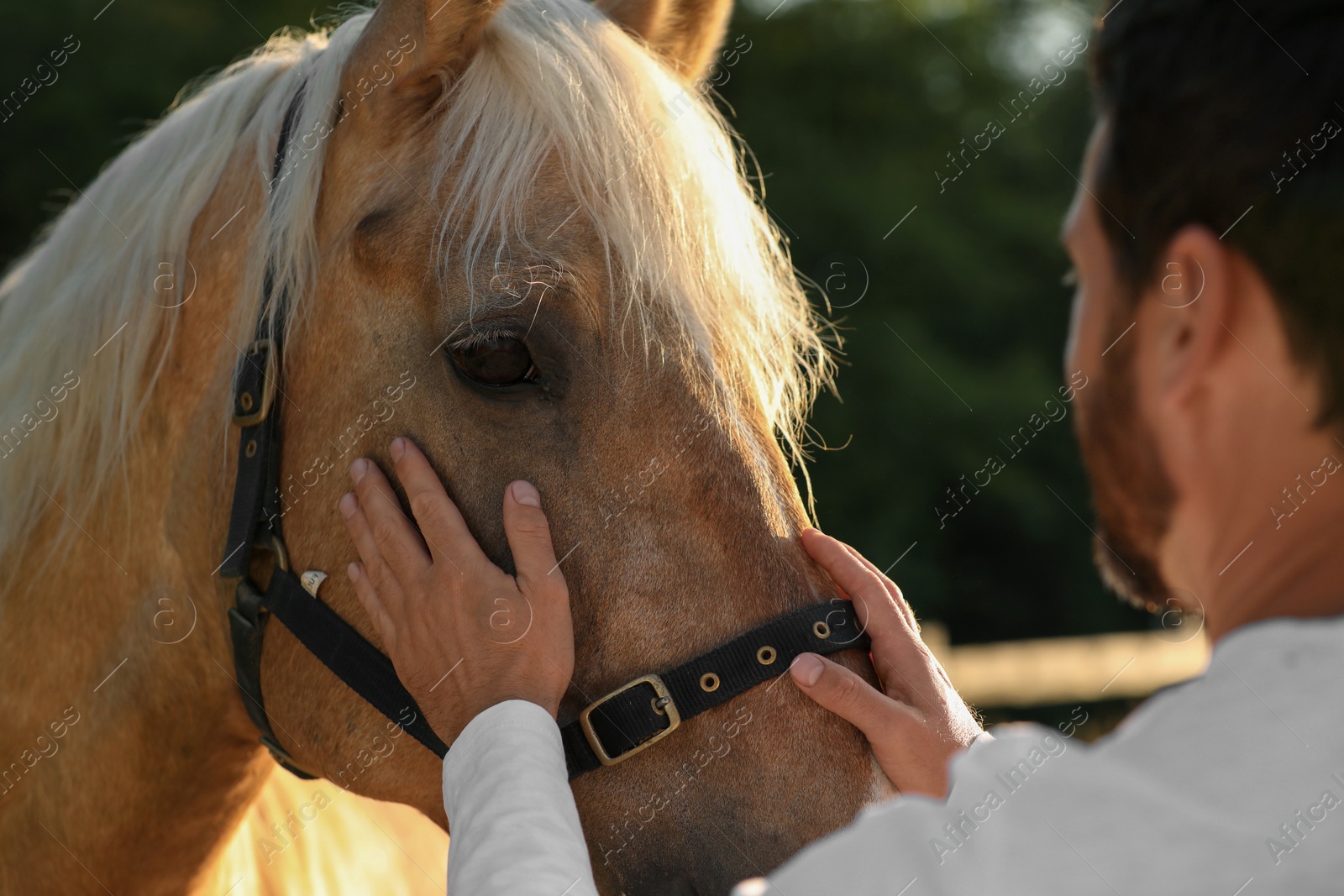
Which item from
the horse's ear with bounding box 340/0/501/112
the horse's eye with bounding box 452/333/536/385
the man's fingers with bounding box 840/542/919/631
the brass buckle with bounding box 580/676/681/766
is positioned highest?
the horse's ear with bounding box 340/0/501/112

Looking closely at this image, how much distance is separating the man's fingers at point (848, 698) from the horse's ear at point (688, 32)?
1315 mm

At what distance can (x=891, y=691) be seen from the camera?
1488mm

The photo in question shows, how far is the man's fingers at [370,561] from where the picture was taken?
1.53m

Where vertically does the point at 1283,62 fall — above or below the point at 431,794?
above

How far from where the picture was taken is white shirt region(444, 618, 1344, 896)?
0.67 meters

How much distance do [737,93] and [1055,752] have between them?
1302cm

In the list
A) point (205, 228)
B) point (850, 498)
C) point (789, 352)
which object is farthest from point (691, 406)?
point (850, 498)

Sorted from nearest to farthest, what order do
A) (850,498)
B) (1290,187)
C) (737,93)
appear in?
(1290,187), (850,498), (737,93)

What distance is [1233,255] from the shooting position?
0.77m

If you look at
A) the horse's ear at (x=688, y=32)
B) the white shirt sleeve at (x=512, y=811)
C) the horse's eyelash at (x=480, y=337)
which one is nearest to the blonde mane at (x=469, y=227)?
the horse's eyelash at (x=480, y=337)

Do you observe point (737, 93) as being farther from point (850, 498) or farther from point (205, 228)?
point (205, 228)

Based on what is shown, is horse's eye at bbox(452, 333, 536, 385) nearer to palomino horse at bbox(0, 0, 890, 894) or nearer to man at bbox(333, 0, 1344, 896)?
palomino horse at bbox(0, 0, 890, 894)

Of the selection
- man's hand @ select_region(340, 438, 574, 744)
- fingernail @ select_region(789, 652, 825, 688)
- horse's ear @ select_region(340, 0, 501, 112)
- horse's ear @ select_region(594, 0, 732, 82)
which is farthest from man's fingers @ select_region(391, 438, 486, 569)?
horse's ear @ select_region(594, 0, 732, 82)

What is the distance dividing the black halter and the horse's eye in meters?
0.38
